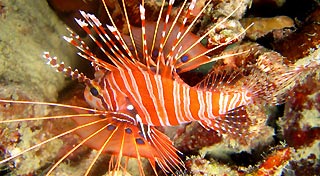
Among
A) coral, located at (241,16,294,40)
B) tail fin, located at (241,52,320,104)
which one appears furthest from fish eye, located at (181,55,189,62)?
coral, located at (241,16,294,40)

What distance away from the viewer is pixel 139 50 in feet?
9.36

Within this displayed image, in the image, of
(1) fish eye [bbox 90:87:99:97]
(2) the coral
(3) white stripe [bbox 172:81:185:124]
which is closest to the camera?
(3) white stripe [bbox 172:81:185:124]

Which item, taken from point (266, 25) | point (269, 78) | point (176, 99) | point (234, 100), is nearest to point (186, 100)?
point (176, 99)

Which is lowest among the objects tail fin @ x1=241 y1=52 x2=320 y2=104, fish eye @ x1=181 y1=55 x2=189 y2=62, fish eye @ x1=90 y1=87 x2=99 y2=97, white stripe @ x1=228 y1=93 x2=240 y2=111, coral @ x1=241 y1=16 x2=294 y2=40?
white stripe @ x1=228 y1=93 x2=240 y2=111

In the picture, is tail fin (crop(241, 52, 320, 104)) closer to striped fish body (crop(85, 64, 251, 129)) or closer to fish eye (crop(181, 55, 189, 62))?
striped fish body (crop(85, 64, 251, 129))

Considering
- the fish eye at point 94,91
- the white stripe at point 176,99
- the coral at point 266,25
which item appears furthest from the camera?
the coral at point 266,25

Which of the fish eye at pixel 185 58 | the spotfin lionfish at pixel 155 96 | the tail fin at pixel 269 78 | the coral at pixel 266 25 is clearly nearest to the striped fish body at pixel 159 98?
the spotfin lionfish at pixel 155 96

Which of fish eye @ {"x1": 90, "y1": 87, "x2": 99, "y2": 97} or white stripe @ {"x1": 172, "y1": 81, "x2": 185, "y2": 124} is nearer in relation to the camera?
white stripe @ {"x1": 172, "y1": 81, "x2": 185, "y2": 124}

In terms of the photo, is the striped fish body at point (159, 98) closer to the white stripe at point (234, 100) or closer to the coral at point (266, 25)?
the white stripe at point (234, 100)

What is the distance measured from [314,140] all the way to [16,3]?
385 centimetres

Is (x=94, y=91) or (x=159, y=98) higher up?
(x=94, y=91)

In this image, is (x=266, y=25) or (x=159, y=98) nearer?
(x=159, y=98)

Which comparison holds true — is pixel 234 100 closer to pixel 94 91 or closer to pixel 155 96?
pixel 155 96

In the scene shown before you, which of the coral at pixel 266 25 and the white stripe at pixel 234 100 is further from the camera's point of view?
the coral at pixel 266 25
